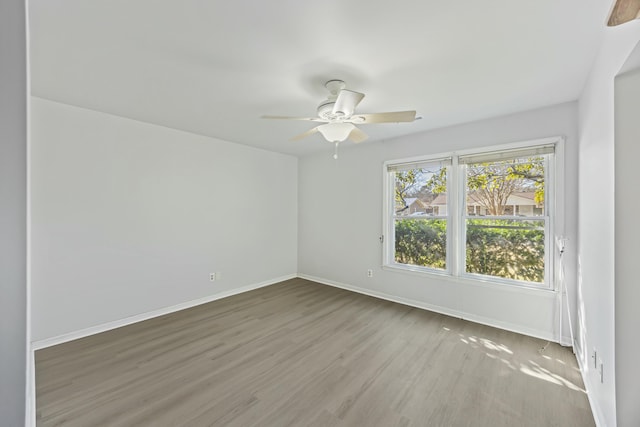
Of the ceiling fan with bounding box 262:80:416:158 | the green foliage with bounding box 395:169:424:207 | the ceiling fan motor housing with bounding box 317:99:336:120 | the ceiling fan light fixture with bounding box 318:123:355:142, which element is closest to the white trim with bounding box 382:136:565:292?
the green foliage with bounding box 395:169:424:207

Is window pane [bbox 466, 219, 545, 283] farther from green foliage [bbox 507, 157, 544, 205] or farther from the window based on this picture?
green foliage [bbox 507, 157, 544, 205]

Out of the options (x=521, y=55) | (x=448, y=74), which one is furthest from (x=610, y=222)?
(x=448, y=74)

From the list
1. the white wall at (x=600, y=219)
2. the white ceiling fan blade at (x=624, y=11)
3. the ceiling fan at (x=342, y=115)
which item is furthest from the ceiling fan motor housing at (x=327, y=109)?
the white wall at (x=600, y=219)

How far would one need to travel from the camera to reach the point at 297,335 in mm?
3002

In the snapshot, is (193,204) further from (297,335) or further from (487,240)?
(487,240)

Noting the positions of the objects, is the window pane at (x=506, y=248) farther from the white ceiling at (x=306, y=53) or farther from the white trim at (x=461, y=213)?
the white ceiling at (x=306, y=53)

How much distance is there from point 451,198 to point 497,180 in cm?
54

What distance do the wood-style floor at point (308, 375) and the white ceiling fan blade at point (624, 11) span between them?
7.30ft

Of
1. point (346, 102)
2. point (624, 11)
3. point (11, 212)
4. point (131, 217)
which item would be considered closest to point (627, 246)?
point (624, 11)

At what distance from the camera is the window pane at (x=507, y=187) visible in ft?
9.95

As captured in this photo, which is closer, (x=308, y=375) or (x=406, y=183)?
(x=308, y=375)

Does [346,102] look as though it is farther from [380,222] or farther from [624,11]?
[380,222]

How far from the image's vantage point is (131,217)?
3.29 metres

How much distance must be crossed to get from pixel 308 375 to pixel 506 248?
105 inches
